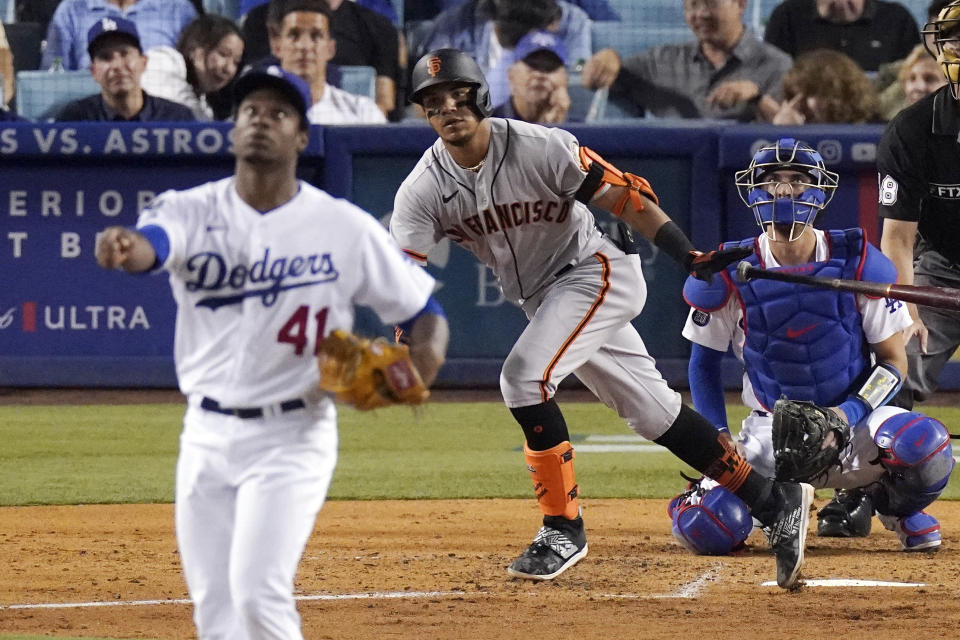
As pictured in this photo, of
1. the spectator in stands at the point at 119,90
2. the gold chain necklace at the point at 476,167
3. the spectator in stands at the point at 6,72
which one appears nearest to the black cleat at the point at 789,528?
the gold chain necklace at the point at 476,167

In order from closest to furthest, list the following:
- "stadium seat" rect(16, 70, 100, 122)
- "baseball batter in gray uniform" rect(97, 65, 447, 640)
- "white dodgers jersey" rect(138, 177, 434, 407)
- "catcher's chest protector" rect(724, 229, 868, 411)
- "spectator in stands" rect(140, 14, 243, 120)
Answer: "baseball batter in gray uniform" rect(97, 65, 447, 640), "white dodgers jersey" rect(138, 177, 434, 407), "catcher's chest protector" rect(724, 229, 868, 411), "spectator in stands" rect(140, 14, 243, 120), "stadium seat" rect(16, 70, 100, 122)

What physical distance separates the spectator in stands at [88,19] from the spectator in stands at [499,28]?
197cm

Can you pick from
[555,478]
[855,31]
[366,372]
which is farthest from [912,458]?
[855,31]

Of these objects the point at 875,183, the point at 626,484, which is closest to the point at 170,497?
the point at 626,484

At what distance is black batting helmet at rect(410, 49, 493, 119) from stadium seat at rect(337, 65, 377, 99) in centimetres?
611

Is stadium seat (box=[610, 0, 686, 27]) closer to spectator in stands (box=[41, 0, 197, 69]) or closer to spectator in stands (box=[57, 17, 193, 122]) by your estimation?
spectator in stands (box=[41, 0, 197, 69])

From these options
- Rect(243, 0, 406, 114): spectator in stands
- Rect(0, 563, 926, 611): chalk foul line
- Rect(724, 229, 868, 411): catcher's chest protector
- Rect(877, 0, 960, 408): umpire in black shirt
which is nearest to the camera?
Rect(0, 563, 926, 611): chalk foul line

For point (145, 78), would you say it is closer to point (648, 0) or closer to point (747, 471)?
point (648, 0)

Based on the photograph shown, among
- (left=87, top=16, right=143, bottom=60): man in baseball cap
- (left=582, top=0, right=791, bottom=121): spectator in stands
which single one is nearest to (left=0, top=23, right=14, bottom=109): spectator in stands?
(left=87, top=16, right=143, bottom=60): man in baseball cap

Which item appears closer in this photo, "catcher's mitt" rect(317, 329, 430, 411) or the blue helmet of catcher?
"catcher's mitt" rect(317, 329, 430, 411)

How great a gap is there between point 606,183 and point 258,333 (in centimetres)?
210

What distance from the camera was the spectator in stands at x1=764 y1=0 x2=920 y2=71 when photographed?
1098 centimetres

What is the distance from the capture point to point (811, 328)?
5328 mm

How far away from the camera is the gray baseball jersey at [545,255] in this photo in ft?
16.2
